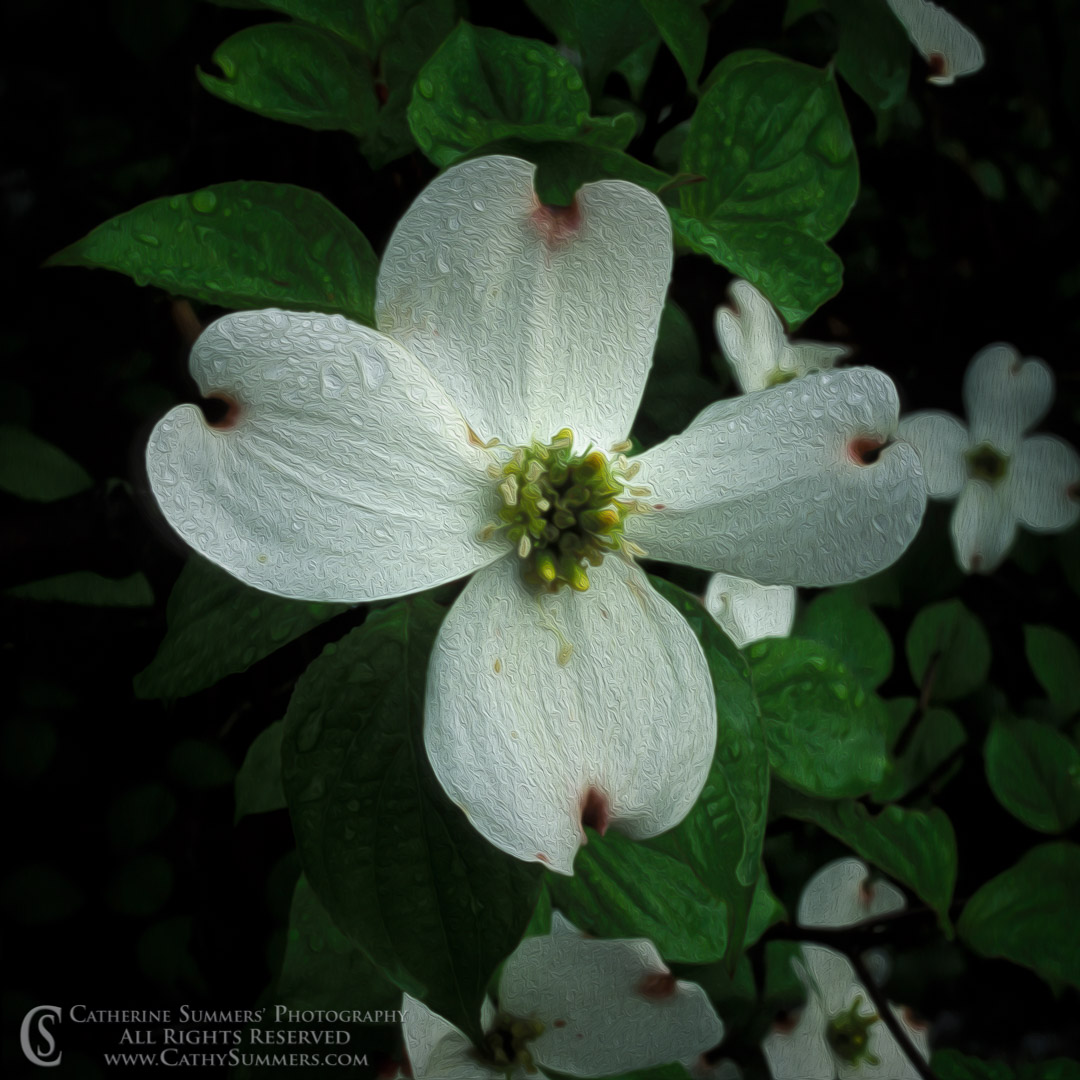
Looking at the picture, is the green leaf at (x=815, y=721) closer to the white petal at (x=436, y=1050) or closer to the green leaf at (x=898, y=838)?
the green leaf at (x=898, y=838)

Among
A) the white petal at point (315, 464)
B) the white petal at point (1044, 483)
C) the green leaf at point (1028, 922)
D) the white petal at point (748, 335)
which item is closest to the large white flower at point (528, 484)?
the white petal at point (315, 464)

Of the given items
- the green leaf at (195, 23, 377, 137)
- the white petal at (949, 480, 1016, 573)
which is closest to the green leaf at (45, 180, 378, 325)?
the green leaf at (195, 23, 377, 137)

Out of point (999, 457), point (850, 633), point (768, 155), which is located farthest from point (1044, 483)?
point (768, 155)

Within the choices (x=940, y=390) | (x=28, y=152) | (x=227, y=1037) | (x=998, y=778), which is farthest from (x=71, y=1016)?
(x=940, y=390)

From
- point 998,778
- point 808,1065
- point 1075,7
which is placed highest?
point 1075,7

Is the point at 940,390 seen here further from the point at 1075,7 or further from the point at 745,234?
the point at 745,234

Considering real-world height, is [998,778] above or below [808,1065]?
above

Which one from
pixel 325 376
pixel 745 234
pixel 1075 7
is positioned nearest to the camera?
pixel 325 376
